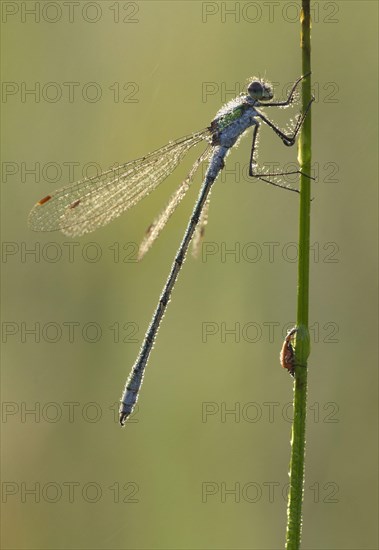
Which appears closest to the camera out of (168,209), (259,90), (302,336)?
(302,336)

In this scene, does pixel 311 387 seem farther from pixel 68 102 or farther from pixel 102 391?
pixel 68 102

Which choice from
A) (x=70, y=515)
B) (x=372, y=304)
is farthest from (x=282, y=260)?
(x=70, y=515)

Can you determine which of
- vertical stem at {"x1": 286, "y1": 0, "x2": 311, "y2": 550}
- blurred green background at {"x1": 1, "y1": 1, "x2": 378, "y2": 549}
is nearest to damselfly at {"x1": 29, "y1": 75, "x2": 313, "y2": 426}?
blurred green background at {"x1": 1, "y1": 1, "x2": 378, "y2": 549}

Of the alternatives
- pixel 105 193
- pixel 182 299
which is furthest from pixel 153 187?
pixel 182 299

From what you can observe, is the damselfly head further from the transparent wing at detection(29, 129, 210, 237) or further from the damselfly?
the transparent wing at detection(29, 129, 210, 237)

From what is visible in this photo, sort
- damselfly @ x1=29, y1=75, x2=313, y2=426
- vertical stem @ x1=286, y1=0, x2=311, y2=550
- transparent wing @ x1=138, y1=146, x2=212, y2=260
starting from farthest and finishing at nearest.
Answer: transparent wing @ x1=138, y1=146, x2=212, y2=260 → damselfly @ x1=29, y1=75, x2=313, y2=426 → vertical stem @ x1=286, y1=0, x2=311, y2=550

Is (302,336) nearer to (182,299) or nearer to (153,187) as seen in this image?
(153,187)
